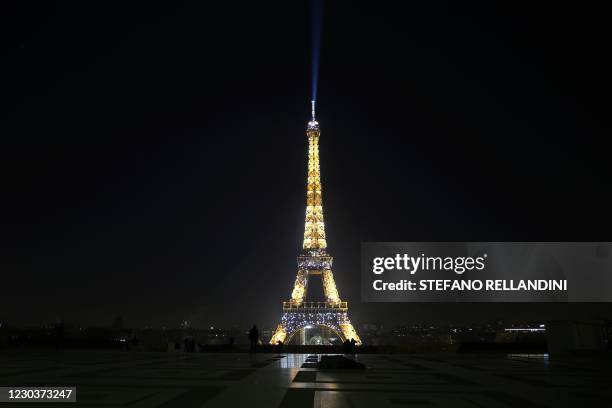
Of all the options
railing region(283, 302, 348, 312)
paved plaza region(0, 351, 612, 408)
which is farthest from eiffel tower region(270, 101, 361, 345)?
paved plaza region(0, 351, 612, 408)

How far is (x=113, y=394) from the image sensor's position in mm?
9805

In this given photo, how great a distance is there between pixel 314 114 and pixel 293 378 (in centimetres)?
7015

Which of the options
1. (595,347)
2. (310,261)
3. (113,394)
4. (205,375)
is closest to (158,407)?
(113,394)

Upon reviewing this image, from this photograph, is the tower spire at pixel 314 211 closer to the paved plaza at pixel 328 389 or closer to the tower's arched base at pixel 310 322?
the tower's arched base at pixel 310 322

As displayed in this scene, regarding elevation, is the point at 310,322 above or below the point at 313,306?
below

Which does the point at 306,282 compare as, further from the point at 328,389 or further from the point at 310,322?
the point at 328,389

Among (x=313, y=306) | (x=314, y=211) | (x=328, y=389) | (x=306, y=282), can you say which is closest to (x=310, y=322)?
(x=313, y=306)

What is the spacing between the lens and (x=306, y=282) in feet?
257

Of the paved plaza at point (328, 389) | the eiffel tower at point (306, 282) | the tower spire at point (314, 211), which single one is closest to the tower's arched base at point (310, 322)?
the eiffel tower at point (306, 282)

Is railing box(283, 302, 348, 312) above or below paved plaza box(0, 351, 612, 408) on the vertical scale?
above

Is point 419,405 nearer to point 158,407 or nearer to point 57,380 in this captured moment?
point 158,407

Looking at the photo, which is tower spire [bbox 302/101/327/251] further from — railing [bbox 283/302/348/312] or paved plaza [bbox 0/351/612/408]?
paved plaza [bbox 0/351/612/408]

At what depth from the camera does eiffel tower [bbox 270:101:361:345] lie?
75.6 metres

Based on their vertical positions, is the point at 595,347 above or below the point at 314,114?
below
